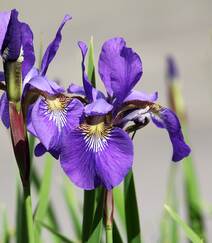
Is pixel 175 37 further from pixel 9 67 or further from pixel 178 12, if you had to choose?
pixel 9 67

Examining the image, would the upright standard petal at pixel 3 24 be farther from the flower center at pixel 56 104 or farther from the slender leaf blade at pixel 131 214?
the slender leaf blade at pixel 131 214

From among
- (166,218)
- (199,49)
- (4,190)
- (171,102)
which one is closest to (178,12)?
(199,49)

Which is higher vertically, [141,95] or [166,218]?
[141,95]

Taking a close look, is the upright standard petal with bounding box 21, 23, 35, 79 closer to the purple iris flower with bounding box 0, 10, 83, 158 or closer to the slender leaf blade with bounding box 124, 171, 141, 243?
the purple iris flower with bounding box 0, 10, 83, 158

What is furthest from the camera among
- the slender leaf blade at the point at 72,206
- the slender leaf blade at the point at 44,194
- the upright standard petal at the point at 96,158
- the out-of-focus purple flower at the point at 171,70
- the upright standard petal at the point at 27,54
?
the out-of-focus purple flower at the point at 171,70

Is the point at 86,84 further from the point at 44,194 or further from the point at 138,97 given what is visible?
the point at 44,194

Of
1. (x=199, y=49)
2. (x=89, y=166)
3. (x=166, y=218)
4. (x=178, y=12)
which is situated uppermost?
(x=178, y=12)

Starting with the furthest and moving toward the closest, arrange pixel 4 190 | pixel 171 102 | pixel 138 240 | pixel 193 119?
pixel 193 119 → pixel 4 190 → pixel 171 102 → pixel 138 240

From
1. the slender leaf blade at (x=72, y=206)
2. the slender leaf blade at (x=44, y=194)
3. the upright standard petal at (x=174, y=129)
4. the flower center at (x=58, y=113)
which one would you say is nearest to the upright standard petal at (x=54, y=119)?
the flower center at (x=58, y=113)
